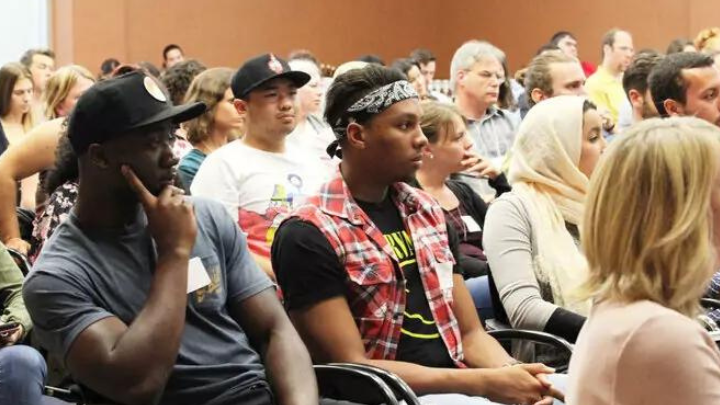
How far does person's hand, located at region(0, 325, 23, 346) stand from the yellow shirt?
5962 millimetres

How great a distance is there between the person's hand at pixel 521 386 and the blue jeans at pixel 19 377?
123cm

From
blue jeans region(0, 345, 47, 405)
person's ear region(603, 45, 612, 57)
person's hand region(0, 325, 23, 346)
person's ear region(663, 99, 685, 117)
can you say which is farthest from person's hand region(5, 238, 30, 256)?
person's ear region(603, 45, 612, 57)

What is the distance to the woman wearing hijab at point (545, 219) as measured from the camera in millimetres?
3586

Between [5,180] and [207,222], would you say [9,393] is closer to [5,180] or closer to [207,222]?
[207,222]

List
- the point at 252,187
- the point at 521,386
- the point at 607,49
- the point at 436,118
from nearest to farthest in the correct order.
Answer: the point at 521,386
the point at 252,187
the point at 436,118
the point at 607,49

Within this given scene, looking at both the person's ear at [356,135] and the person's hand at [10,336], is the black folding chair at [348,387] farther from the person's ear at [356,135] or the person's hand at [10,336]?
the person's ear at [356,135]

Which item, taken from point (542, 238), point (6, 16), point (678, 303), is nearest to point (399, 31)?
point (6, 16)

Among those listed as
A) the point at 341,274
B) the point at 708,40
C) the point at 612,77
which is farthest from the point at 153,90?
the point at 612,77

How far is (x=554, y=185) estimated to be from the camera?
149 inches

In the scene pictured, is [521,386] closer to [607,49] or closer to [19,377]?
[19,377]

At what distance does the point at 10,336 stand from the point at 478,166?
7.58 ft

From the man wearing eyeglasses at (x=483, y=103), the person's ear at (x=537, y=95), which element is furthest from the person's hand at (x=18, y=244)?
the person's ear at (x=537, y=95)

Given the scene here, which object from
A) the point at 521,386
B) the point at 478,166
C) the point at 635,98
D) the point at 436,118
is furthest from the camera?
the point at 635,98

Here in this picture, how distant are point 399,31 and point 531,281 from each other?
440 inches
